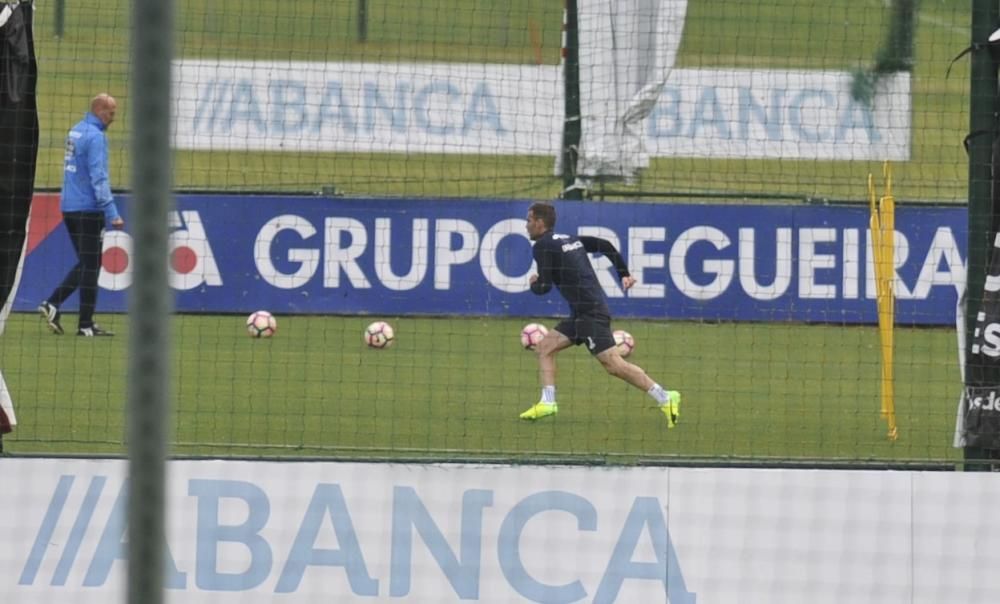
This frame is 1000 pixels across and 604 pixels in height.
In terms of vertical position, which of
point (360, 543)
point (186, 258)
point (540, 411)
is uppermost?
point (186, 258)

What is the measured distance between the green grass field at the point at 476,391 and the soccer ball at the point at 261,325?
70 mm

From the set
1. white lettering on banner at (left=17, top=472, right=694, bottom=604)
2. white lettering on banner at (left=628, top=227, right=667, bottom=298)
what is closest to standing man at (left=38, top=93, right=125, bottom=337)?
white lettering on banner at (left=628, top=227, right=667, bottom=298)

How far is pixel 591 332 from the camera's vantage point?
1058 centimetres

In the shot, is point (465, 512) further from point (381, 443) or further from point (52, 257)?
point (52, 257)

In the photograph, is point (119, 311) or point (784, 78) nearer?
point (119, 311)

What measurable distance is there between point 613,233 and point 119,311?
168 inches

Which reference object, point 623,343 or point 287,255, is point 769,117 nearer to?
point 287,255

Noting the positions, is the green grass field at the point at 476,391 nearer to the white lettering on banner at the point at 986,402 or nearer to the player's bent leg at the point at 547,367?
the player's bent leg at the point at 547,367

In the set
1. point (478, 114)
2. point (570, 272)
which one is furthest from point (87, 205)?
point (478, 114)

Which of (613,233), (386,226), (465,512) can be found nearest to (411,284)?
(386,226)

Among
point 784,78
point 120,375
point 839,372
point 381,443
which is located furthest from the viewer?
point 784,78

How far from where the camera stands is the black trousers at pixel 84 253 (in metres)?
13.4

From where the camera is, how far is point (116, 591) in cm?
629

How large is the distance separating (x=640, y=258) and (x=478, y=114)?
3.71m
